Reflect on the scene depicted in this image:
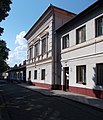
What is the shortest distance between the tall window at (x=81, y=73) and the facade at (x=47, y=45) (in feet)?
16.1

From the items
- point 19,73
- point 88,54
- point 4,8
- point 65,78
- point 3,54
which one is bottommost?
point 65,78

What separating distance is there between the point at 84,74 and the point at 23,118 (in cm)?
913

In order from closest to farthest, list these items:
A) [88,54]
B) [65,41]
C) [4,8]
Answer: [4,8], [88,54], [65,41]

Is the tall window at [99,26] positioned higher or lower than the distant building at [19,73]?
higher

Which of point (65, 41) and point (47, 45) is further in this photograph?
point (47, 45)

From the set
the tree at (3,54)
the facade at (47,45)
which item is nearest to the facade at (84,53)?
the facade at (47,45)

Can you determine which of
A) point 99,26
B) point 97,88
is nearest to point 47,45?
point 99,26

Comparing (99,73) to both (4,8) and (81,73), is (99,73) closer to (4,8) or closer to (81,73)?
(81,73)

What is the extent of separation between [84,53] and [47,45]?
854 cm

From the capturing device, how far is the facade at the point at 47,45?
73.3ft

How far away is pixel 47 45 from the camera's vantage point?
79.3ft

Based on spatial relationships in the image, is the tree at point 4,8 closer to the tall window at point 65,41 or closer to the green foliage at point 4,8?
the green foliage at point 4,8

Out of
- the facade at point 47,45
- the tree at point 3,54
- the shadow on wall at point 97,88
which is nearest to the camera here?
the shadow on wall at point 97,88

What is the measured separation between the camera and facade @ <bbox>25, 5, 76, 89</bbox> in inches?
880
